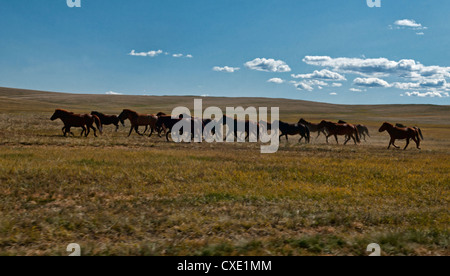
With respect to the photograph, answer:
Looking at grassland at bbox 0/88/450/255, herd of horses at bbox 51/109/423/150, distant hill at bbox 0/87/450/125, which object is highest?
distant hill at bbox 0/87/450/125

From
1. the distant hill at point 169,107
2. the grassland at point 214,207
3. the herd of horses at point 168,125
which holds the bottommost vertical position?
the grassland at point 214,207

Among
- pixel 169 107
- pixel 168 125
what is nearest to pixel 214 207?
pixel 168 125

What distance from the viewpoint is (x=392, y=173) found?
13.4 meters

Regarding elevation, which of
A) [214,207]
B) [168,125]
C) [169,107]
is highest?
[169,107]

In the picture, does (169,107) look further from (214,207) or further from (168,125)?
(214,207)

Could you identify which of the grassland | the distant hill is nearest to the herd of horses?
the grassland

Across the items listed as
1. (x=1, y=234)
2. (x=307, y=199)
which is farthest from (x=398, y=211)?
(x=1, y=234)

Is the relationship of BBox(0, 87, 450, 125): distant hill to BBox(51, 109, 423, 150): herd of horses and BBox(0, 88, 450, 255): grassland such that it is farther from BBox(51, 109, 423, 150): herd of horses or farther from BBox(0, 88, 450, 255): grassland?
BBox(0, 88, 450, 255): grassland

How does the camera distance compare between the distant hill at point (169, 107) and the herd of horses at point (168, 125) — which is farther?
the distant hill at point (169, 107)

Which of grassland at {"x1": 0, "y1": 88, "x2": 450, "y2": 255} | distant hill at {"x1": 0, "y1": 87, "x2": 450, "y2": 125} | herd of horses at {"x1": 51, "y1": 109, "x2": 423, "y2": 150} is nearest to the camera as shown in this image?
grassland at {"x1": 0, "y1": 88, "x2": 450, "y2": 255}

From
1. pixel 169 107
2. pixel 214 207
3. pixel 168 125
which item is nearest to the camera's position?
pixel 214 207

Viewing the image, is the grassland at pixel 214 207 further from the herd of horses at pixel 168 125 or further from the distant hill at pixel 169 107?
the distant hill at pixel 169 107

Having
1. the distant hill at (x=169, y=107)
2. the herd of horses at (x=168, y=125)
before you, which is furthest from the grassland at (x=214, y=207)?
the distant hill at (x=169, y=107)
